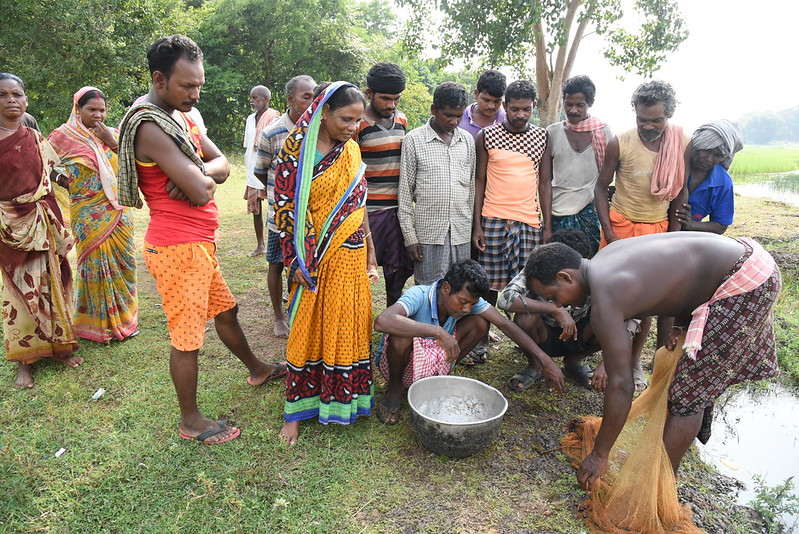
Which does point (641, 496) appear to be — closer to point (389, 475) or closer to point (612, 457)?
point (612, 457)

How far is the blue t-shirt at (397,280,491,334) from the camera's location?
2.88 meters

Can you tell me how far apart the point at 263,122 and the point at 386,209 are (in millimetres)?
2979

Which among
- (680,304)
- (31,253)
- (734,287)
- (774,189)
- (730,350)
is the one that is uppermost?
(734,287)

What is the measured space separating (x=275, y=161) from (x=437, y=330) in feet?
5.47

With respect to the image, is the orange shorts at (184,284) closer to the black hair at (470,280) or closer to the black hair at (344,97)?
the black hair at (344,97)

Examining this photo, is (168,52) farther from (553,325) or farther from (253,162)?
(253,162)

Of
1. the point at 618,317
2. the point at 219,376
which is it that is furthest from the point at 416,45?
the point at 618,317

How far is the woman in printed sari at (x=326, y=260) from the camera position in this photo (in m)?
2.39

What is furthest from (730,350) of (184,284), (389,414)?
(184,284)

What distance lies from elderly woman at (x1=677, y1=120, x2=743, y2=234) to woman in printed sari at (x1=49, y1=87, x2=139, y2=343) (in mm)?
3984

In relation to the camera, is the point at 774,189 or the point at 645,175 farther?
the point at 774,189

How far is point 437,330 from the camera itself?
272cm

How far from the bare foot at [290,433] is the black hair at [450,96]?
208 cm

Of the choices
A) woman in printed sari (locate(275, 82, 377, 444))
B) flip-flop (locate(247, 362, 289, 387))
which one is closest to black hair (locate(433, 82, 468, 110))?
woman in printed sari (locate(275, 82, 377, 444))
